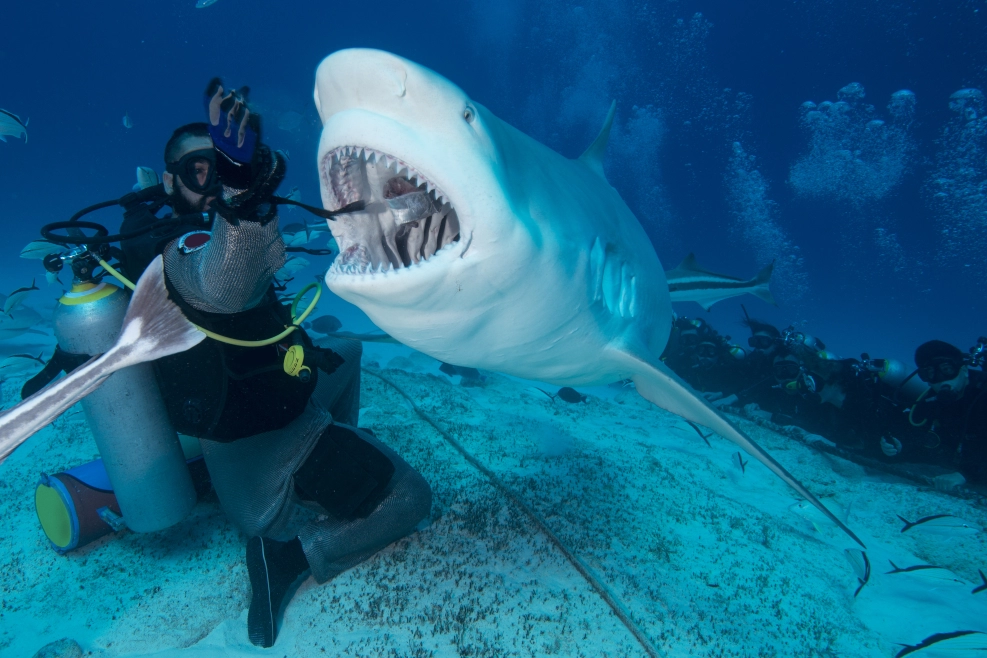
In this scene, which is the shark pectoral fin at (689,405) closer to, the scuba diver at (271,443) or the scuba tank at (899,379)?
the scuba diver at (271,443)

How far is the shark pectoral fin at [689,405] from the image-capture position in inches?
88.6

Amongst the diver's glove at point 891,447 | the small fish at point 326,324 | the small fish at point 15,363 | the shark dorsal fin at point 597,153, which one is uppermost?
the shark dorsal fin at point 597,153

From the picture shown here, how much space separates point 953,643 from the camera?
8.79 ft

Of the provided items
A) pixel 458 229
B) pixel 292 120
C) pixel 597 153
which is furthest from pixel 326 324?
pixel 292 120

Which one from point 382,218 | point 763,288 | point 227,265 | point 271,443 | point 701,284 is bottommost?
point 763,288

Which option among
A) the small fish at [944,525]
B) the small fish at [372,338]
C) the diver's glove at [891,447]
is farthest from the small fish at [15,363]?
the diver's glove at [891,447]

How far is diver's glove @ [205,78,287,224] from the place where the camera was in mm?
1032

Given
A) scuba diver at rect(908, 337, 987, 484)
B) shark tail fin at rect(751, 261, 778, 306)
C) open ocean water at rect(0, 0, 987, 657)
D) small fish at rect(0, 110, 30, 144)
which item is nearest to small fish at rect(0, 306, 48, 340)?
open ocean water at rect(0, 0, 987, 657)

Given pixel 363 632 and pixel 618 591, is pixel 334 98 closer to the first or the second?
pixel 363 632

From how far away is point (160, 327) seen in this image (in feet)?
4.84

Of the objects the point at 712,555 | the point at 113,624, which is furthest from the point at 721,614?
the point at 113,624

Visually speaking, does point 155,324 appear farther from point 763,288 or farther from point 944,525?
point 763,288

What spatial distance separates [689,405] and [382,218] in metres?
2.21

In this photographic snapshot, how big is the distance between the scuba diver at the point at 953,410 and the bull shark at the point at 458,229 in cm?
620
